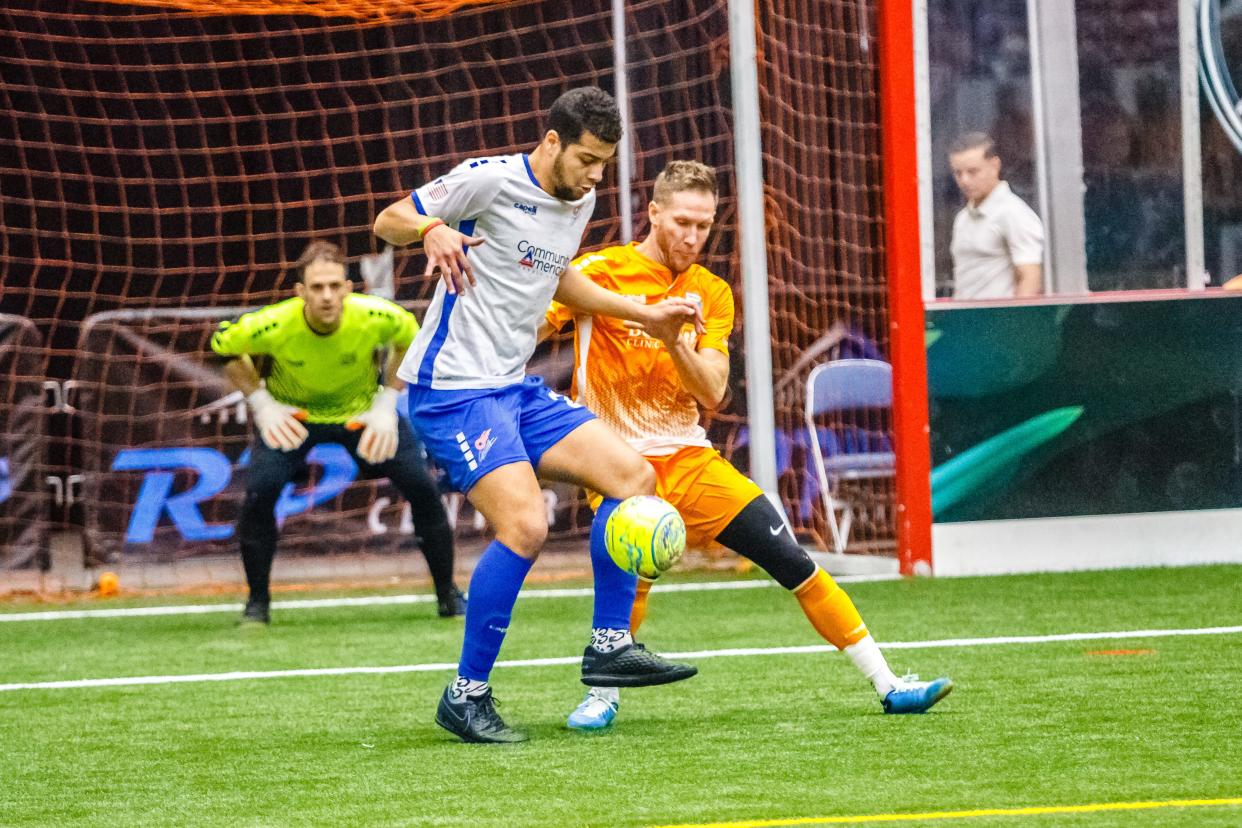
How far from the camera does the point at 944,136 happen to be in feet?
30.5

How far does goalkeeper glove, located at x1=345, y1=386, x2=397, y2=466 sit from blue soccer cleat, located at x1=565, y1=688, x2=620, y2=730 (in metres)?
2.85

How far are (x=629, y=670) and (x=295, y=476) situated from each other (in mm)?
3737

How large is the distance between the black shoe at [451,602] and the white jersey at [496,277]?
342 cm

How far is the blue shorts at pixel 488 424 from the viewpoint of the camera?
5.14 meters

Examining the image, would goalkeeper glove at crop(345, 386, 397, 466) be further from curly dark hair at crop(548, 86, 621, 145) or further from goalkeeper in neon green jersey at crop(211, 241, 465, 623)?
curly dark hair at crop(548, 86, 621, 145)

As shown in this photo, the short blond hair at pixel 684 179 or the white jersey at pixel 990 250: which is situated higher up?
the short blond hair at pixel 684 179

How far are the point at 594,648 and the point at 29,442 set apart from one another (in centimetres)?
629

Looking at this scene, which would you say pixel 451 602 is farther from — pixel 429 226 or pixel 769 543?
pixel 429 226

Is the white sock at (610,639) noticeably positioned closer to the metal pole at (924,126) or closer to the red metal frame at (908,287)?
the red metal frame at (908,287)

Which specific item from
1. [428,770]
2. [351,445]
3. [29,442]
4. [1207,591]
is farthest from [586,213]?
[29,442]

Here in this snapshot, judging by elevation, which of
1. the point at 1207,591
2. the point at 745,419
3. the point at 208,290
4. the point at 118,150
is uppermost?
the point at 118,150

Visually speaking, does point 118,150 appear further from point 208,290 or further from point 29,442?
point 29,442

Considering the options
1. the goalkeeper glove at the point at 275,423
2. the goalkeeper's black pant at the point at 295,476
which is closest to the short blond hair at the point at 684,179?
the goalkeeper glove at the point at 275,423

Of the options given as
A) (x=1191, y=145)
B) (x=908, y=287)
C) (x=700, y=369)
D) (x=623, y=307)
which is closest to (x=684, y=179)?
(x=623, y=307)
